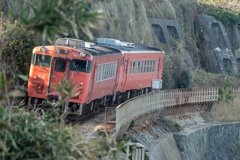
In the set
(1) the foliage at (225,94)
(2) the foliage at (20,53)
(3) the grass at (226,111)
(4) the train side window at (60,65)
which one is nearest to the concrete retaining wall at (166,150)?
(4) the train side window at (60,65)

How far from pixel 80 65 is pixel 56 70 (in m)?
0.91

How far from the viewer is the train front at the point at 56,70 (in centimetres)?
1514

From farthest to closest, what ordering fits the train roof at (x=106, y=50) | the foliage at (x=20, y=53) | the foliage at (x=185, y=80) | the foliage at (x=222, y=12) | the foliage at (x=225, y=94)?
the foliage at (x=222, y=12) < the foliage at (x=185, y=80) < the foliage at (x=225, y=94) < the foliage at (x=20, y=53) < the train roof at (x=106, y=50)

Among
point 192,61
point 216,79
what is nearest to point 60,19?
Answer: point 216,79

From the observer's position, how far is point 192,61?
43688mm

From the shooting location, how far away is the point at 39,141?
627 cm

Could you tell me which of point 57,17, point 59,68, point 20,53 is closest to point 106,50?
point 59,68

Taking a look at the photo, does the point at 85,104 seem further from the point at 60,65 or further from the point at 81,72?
the point at 60,65

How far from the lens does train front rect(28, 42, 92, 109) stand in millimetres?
15141

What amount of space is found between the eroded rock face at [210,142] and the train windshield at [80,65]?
7.02m

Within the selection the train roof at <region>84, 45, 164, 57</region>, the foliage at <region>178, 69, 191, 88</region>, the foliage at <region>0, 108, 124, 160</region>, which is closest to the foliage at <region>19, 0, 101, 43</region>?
the foliage at <region>0, 108, 124, 160</region>

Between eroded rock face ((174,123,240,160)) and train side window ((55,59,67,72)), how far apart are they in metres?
7.44

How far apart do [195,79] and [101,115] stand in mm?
19840

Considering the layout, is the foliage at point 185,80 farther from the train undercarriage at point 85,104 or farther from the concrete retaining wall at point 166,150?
the concrete retaining wall at point 166,150
